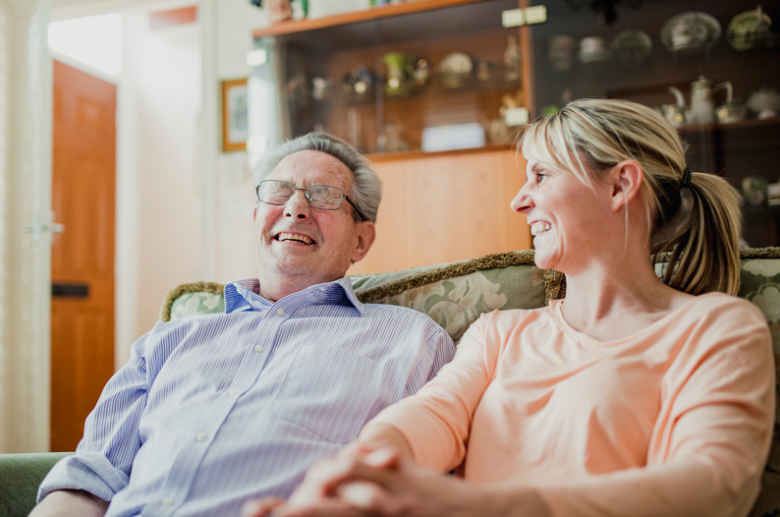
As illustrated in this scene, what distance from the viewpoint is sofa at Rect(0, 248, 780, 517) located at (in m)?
1.10

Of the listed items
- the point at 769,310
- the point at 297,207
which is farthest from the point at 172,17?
the point at 769,310

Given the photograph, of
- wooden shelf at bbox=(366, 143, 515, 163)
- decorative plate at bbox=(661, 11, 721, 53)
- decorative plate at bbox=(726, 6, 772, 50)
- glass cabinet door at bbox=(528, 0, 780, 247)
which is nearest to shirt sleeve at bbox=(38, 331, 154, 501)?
wooden shelf at bbox=(366, 143, 515, 163)

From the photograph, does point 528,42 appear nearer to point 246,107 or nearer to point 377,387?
point 246,107

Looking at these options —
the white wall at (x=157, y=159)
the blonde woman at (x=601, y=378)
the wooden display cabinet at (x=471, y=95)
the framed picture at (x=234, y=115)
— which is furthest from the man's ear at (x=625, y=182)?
the white wall at (x=157, y=159)

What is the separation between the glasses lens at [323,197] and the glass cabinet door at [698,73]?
1.81 meters

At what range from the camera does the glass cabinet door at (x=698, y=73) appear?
2844 mm

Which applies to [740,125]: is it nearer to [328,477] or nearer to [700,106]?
[700,106]

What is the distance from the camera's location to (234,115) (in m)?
3.80

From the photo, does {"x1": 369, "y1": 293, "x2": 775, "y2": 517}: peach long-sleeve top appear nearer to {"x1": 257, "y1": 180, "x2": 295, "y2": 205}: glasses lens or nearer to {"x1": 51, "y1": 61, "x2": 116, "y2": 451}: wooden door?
{"x1": 257, "y1": 180, "x2": 295, "y2": 205}: glasses lens

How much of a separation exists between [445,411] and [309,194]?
690 millimetres

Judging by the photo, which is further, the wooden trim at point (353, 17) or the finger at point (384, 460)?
the wooden trim at point (353, 17)

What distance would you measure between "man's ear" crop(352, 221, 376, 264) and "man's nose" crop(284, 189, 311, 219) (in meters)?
0.17

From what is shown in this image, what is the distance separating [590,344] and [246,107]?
3.19 m

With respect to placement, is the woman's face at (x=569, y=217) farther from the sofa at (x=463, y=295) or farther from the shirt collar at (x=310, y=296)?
the shirt collar at (x=310, y=296)
